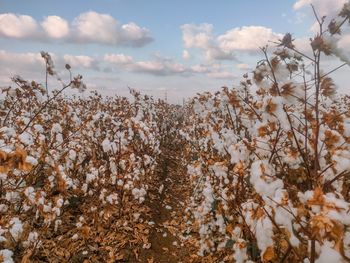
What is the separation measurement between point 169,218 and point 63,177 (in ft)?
11.4

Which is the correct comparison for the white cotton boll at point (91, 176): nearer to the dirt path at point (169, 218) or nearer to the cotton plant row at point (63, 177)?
the cotton plant row at point (63, 177)

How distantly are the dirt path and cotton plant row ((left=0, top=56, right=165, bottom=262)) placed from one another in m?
0.46

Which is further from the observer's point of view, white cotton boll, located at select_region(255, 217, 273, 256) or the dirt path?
the dirt path

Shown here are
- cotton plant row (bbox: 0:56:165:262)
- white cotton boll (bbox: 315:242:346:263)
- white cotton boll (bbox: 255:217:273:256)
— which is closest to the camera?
white cotton boll (bbox: 315:242:346:263)

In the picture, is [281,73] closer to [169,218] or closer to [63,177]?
[63,177]

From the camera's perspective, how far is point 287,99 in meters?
2.39

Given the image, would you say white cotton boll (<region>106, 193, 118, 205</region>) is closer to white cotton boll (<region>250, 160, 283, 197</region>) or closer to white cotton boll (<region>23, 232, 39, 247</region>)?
white cotton boll (<region>23, 232, 39, 247</region>)

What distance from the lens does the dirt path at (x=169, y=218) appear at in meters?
6.37

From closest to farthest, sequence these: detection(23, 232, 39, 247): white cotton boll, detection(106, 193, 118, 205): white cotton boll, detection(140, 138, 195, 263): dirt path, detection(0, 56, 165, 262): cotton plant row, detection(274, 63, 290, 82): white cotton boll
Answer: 1. detection(274, 63, 290, 82): white cotton boll
2. detection(0, 56, 165, 262): cotton plant row
3. detection(23, 232, 39, 247): white cotton boll
4. detection(140, 138, 195, 263): dirt path
5. detection(106, 193, 118, 205): white cotton boll

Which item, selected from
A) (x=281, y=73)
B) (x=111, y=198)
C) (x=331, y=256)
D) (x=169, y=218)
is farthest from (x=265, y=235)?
(x=169, y=218)

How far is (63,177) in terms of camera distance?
17.3 feet

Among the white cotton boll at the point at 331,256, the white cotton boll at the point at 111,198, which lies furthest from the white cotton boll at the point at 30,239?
the white cotton boll at the point at 331,256

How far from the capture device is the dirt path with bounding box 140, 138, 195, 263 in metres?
6.37

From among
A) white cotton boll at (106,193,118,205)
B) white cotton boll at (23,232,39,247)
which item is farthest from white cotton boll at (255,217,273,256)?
white cotton boll at (106,193,118,205)
